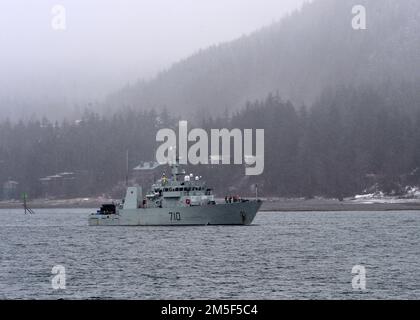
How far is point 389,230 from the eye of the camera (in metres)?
119

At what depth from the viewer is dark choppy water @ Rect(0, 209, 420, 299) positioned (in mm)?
54281

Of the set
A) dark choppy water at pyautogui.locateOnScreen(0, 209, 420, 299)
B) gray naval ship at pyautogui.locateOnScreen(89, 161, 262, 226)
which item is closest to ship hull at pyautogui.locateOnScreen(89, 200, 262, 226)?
gray naval ship at pyautogui.locateOnScreen(89, 161, 262, 226)

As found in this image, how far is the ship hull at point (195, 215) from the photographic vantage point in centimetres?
12244

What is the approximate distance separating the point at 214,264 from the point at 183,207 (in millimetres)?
52116

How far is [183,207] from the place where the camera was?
122812mm

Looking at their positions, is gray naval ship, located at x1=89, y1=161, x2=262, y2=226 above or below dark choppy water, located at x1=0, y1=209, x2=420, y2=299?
above

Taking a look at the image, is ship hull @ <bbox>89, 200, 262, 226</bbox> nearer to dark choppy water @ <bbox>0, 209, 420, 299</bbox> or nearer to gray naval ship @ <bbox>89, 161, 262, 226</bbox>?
gray naval ship @ <bbox>89, 161, 262, 226</bbox>

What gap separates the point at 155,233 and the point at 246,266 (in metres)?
45.0

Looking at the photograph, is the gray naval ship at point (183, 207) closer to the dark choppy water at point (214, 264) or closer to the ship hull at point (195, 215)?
the ship hull at point (195, 215)

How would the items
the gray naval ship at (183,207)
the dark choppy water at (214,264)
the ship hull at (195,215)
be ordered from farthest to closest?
the ship hull at (195,215) → the gray naval ship at (183,207) → the dark choppy water at (214,264)

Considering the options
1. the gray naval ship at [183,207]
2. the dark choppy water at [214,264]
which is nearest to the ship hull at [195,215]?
the gray naval ship at [183,207]
